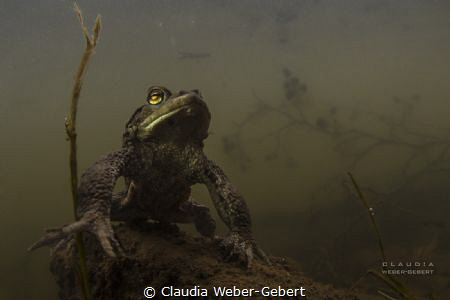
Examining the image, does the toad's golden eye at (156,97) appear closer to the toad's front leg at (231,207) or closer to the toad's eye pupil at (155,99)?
the toad's eye pupil at (155,99)

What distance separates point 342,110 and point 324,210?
618 centimetres

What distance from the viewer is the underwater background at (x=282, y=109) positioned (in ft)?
32.2

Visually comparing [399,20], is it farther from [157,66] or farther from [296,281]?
[296,281]

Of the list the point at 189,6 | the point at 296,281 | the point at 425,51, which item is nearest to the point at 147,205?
the point at 296,281

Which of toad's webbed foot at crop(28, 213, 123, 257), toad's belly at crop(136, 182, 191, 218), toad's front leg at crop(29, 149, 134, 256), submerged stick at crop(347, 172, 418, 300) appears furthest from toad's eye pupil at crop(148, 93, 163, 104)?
submerged stick at crop(347, 172, 418, 300)

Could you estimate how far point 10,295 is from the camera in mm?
9578

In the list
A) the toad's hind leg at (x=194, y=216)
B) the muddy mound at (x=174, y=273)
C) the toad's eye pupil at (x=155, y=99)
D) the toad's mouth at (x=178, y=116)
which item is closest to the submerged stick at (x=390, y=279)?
the muddy mound at (x=174, y=273)

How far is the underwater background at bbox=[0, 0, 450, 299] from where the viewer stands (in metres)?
9.81

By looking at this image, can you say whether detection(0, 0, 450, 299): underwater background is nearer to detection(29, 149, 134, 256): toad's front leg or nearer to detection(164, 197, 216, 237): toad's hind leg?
detection(164, 197, 216, 237): toad's hind leg

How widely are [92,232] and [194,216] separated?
179cm

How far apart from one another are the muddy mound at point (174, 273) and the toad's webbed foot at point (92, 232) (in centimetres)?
14

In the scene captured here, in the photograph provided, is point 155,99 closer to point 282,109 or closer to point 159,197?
point 159,197

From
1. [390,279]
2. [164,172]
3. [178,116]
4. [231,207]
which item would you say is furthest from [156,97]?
[390,279]

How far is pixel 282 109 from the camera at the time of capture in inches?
520
